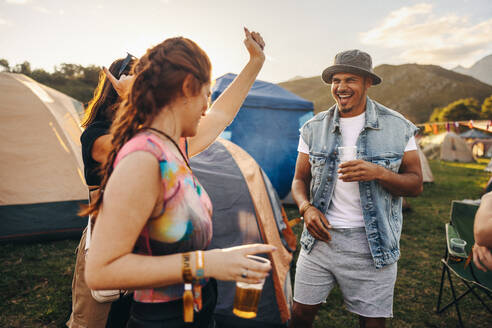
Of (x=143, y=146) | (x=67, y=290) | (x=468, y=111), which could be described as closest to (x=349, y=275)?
(x=143, y=146)

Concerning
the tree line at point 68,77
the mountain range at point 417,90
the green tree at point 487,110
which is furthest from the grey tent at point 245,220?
the mountain range at point 417,90

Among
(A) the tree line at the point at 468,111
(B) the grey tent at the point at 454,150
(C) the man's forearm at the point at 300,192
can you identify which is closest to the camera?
(C) the man's forearm at the point at 300,192

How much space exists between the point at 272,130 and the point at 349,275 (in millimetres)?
5204

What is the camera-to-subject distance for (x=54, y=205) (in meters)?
4.39

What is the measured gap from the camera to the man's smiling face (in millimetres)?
2010

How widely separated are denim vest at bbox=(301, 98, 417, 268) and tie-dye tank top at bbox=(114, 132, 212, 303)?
123 cm

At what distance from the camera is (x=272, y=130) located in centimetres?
687

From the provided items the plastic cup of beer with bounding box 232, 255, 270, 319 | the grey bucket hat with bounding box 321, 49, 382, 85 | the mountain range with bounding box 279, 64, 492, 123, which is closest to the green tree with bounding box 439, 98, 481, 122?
the mountain range with bounding box 279, 64, 492, 123

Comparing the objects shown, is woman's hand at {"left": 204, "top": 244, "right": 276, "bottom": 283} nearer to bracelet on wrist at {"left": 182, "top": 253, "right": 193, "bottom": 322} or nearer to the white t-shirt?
bracelet on wrist at {"left": 182, "top": 253, "right": 193, "bottom": 322}

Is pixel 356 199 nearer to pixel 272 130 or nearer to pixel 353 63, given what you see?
pixel 353 63

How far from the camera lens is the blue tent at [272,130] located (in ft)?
22.2

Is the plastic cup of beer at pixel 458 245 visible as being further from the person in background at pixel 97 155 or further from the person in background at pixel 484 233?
the person in background at pixel 97 155

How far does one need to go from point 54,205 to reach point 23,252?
740mm

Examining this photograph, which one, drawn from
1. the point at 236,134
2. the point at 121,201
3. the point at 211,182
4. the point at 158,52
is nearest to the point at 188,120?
the point at 158,52
